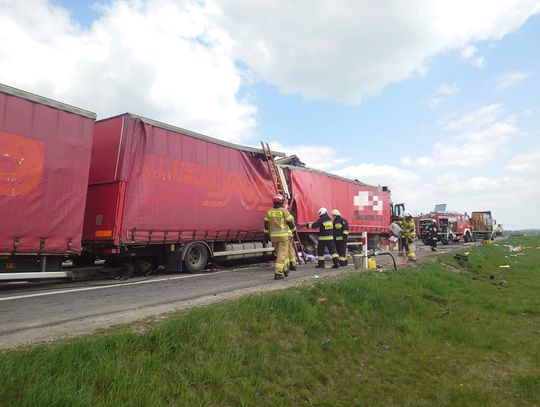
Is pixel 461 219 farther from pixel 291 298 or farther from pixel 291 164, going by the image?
pixel 291 298

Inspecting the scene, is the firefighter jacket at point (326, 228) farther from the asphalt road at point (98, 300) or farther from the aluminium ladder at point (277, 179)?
the asphalt road at point (98, 300)

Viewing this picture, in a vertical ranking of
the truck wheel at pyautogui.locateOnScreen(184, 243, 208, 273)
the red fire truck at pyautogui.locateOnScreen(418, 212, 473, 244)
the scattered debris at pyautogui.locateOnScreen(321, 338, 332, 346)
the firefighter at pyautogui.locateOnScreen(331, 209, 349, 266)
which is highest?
the red fire truck at pyautogui.locateOnScreen(418, 212, 473, 244)

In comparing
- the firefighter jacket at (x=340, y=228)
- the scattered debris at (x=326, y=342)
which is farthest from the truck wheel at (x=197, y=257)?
the scattered debris at (x=326, y=342)

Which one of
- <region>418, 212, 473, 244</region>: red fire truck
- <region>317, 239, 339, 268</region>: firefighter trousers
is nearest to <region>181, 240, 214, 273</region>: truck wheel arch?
<region>317, 239, 339, 268</region>: firefighter trousers

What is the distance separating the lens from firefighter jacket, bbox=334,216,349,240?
11.0m

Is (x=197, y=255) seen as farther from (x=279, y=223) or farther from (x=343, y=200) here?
(x=343, y=200)

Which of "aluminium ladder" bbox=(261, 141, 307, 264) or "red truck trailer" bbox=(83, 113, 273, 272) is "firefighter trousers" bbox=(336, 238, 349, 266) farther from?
"red truck trailer" bbox=(83, 113, 273, 272)

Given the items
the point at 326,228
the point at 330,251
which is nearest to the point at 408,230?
the point at 330,251

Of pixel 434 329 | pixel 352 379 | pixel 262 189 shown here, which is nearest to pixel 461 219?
pixel 262 189

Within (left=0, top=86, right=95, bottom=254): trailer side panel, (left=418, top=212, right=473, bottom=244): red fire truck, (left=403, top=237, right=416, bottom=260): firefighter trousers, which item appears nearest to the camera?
(left=0, top=86, right=95, bottom=254): trailer side panel

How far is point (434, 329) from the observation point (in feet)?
19.4

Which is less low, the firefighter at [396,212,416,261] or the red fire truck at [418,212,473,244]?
the red fire truck at [418,212,473,244]

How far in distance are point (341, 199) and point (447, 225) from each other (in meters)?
18.7

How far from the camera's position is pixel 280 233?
8.64 m
